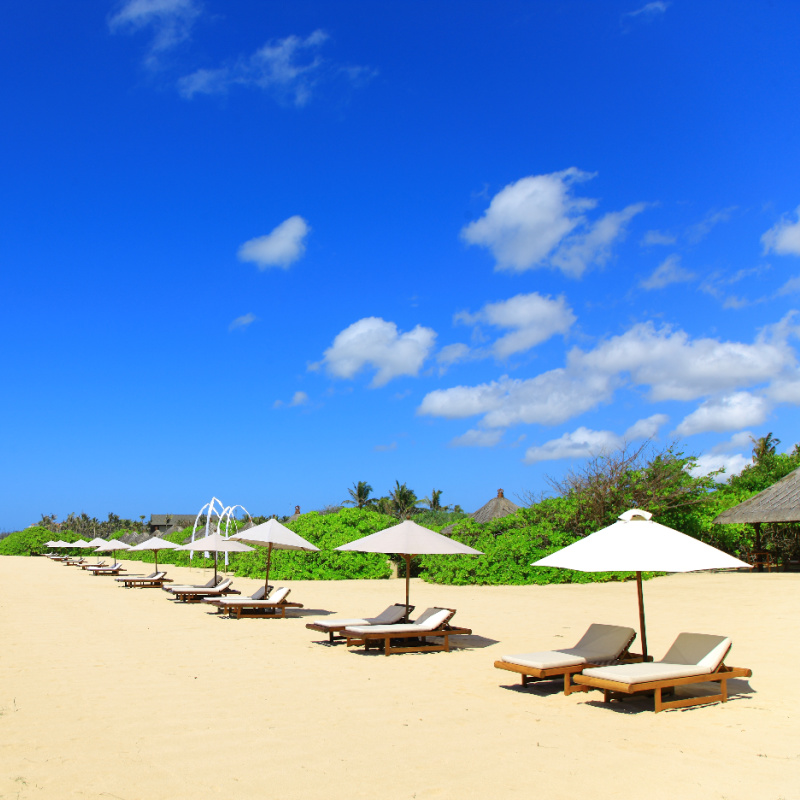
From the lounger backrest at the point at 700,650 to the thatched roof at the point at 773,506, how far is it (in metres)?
14.3

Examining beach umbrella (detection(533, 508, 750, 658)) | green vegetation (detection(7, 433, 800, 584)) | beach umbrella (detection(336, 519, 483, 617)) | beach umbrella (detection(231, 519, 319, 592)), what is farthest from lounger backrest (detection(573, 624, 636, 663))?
green vegetation (detection(7, 433, 800, 584))

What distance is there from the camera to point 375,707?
Answer: 7129 millimetres

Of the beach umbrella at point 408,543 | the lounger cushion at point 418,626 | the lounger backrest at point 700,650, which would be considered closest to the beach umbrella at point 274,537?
the beach umbrella at point 408,543

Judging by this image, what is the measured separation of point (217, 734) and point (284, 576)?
69.1 feet

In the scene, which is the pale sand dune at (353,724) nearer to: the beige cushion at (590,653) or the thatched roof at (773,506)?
the beige cushion at (590,653)

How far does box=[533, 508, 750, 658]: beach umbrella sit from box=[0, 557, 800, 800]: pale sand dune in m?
1.27

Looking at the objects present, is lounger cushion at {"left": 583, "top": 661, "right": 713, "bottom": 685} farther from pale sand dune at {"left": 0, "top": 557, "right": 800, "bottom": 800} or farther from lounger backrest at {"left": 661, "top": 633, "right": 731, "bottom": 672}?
pale sand dune at {"left": 0, "top": 557, "right": 800, "bottom": 800}

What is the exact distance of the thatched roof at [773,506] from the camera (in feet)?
66.6

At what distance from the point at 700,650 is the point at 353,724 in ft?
11.3

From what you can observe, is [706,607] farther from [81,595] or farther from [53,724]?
[81,595]

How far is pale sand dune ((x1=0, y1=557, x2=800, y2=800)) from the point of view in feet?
16.0

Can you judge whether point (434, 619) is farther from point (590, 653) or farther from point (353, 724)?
point (353, 724)

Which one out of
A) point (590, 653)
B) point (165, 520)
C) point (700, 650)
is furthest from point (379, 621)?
point (165, 520)

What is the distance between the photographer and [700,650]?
7414mm
